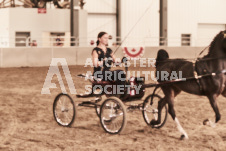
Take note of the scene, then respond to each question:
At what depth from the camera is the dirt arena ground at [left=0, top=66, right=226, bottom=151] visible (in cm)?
608

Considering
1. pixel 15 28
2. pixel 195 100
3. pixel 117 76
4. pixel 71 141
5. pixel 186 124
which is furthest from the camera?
pixel 15 28

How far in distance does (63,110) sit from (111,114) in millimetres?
1097

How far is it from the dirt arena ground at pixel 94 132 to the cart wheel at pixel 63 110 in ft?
0.45

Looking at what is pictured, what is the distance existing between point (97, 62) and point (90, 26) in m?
25.3

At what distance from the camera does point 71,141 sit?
252 inches

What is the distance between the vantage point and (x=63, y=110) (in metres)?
7.64

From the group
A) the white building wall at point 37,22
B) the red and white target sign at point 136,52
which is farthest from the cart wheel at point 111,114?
the white building wall at point 37,22

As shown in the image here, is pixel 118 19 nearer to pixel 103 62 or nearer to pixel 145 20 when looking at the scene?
pixel 145 20

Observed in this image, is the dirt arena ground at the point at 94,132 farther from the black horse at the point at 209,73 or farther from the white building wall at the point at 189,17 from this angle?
the white building wall at the point at 189,17

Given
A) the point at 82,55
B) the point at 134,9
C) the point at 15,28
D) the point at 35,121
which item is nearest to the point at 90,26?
the point at 134,9

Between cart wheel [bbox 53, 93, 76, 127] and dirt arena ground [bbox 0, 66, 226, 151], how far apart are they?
0.14 metres

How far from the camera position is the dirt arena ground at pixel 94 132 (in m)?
6.08

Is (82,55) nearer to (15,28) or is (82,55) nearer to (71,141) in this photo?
(15,28)

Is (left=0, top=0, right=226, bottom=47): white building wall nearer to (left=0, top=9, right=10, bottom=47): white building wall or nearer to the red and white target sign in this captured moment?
(left=0, top=9, right=10, bottom=47): white building wall
